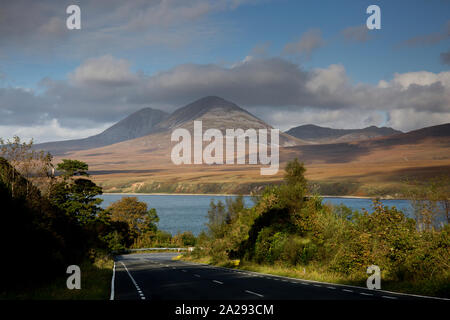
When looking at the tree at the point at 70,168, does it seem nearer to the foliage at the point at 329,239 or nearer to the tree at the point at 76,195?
the tree at the point at 76,195

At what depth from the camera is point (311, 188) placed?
40969mm

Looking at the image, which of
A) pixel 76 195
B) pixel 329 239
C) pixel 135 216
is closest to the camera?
pixel 329 239

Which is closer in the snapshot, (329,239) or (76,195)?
(329,239)

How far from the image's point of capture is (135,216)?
9606 centimetres

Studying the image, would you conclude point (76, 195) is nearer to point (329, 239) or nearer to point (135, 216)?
point (329, 239)

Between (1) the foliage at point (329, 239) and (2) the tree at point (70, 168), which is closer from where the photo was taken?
(1) the foliage at point (329, 239)

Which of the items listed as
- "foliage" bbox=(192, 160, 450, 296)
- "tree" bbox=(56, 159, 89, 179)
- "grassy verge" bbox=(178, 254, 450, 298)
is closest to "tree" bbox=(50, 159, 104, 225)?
"tree" bbox=(56, 159, 89, 179)

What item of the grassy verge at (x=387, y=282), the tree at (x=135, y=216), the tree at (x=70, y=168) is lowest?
the tree at (x=135, y=216)

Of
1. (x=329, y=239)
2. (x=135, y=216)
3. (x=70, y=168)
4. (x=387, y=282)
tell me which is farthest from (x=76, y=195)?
(x=387, y=282)

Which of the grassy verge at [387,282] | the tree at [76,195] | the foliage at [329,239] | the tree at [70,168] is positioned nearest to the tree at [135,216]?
the tree at [76,195]

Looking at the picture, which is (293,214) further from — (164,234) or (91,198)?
(164,234)

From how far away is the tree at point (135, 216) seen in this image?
95.6 meters
